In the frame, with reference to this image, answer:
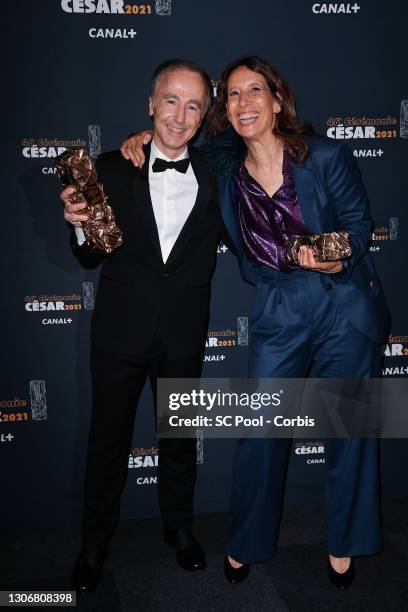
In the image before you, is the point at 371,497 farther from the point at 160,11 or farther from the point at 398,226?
the point at 160,11

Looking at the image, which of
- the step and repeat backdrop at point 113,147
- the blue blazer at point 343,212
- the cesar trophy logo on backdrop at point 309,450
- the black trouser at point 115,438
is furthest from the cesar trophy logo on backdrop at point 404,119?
the cesar trophy logo on backdrop at point 309,450

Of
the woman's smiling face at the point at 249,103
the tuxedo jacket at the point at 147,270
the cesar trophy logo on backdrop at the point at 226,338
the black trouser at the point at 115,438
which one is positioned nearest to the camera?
the woman's smiling face at the point at 249,103

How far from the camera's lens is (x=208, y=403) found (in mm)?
3158

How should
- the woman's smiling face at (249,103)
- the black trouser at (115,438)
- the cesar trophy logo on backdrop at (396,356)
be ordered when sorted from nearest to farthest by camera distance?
the woman's smiling face at (249,103) < the black trouser at (115,438) < the cesar trophy logo on backdrop at (396,356)

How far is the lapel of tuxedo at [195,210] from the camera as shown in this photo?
Result: 244 centimetres

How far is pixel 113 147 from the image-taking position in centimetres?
282

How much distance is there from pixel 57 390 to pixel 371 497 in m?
1.54

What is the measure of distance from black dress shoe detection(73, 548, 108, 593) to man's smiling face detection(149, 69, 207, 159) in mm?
1752

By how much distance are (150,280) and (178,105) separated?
0.69 meters

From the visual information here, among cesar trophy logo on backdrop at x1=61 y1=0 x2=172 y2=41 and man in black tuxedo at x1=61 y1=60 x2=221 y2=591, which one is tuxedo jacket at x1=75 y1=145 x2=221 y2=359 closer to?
man in black tuxedo at x1=61 y1=60 x2=221 y2=591

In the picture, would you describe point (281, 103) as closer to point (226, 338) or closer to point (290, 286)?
point (290, 286)

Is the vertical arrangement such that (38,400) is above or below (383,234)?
below

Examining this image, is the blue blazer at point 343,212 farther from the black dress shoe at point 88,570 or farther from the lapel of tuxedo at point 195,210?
the black dress shoe at point 88,570

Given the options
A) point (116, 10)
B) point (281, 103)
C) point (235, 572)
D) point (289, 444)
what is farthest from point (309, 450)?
point (116, 10)
